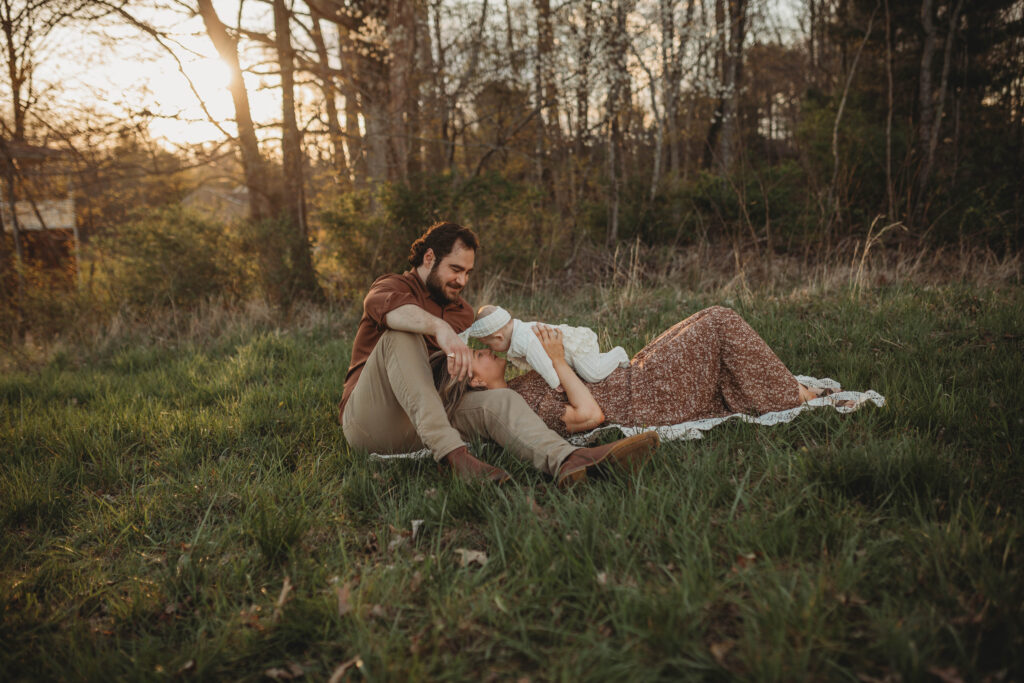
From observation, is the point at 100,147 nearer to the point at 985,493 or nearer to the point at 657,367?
the point at 657,367

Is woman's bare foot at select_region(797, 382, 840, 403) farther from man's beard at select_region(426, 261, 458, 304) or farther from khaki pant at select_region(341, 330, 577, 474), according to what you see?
man's beard at select_region(426, 261, 458, 304)

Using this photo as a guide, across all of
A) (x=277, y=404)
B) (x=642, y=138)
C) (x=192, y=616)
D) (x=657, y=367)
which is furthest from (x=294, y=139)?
(x=642, y=138)

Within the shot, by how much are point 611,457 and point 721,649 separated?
1.12m

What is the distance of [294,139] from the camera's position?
9.09 meters

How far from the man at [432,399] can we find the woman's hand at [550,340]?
1.18ft

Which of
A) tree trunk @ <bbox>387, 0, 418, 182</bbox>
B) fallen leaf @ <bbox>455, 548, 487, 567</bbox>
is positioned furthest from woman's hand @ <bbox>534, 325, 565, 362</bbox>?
tree trunk @ <bbox>387, 0, 418, 182</bbox>

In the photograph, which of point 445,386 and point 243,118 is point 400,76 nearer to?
point 243,118

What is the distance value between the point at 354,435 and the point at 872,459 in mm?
2617

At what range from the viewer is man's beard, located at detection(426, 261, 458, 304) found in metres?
3.47

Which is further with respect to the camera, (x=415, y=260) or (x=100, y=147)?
(x=100, y=147)

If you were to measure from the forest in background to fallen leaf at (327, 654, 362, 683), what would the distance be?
6.53 metres

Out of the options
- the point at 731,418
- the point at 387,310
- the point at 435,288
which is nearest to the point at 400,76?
the point at 435,288

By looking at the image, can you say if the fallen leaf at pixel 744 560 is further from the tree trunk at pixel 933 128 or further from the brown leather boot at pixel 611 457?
the tree trunk at pixel 933 128

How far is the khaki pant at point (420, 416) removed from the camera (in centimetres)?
287
